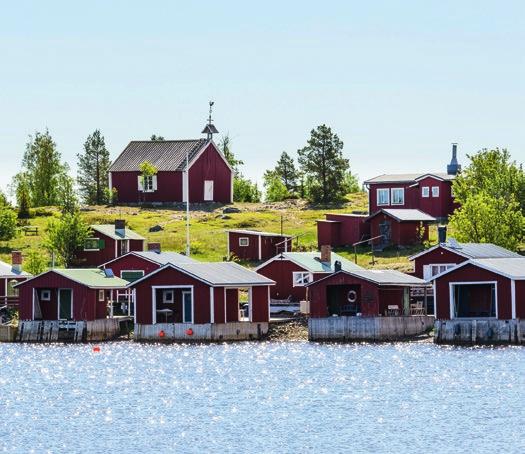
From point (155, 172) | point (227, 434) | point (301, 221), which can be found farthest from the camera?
point (155, 172)

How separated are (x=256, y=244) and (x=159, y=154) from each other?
124ft

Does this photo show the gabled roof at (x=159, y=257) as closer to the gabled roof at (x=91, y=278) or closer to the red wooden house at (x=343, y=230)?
the gabled roof at (x=91, y=278)

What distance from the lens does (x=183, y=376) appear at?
71750 mm

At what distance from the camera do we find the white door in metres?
151

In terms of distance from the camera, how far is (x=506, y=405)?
58469 mm

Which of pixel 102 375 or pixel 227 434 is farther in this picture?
pixel 102 375

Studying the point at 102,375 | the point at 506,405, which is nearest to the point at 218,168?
the point at 102,375

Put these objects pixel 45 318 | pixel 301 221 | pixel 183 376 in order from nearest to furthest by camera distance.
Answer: pixel 183 376 → pixel 45 318 → pixel 301 221

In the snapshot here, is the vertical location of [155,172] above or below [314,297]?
above

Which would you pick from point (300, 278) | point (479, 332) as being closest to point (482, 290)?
point (479, 332)

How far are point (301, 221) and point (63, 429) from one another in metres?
84.9

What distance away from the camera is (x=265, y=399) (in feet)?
205

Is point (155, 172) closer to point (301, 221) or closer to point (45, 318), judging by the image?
point (301, 221)

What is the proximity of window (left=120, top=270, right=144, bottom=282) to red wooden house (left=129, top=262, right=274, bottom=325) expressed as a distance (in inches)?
420
